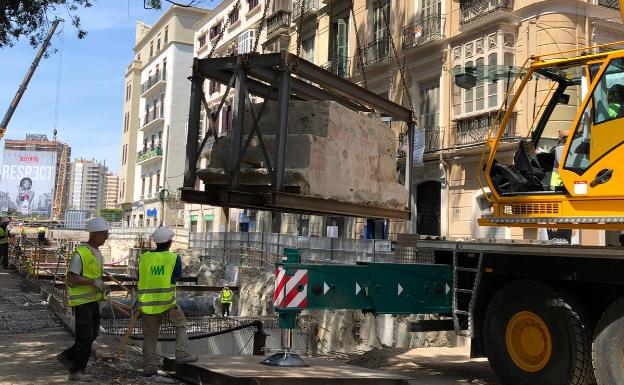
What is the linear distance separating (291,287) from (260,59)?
243cm

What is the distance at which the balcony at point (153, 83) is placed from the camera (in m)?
51.8

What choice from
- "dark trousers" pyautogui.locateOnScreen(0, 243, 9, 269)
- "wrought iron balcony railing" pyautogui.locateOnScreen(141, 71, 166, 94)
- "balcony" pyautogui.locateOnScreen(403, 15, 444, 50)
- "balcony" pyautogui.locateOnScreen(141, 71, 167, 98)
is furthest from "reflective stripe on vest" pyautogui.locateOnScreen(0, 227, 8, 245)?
"wrought iron balcony railing" pyautogui.locateOnScreen(141, 71, 166, 94)

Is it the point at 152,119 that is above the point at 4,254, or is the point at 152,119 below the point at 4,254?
above

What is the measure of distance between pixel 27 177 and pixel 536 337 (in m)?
98.2

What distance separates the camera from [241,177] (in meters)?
6.61

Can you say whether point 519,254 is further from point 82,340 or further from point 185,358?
point 82,340

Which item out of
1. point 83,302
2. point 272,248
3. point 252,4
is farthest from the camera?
point 252,4

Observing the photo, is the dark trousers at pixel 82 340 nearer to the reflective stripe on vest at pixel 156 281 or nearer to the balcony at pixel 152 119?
the reflective stripe on vest at pixel 156 281

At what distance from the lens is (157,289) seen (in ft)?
20.5

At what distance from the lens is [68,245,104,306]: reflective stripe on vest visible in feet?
19.8

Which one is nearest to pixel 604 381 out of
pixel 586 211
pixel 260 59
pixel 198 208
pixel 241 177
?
pixel 586 211

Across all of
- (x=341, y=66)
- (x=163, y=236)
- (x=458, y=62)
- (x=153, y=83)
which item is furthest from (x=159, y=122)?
(x=163, y=236)

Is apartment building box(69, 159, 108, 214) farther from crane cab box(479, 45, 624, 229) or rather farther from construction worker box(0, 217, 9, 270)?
crane cab box(479, 45, 624, 229)

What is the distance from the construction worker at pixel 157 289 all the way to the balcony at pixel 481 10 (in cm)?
1363
